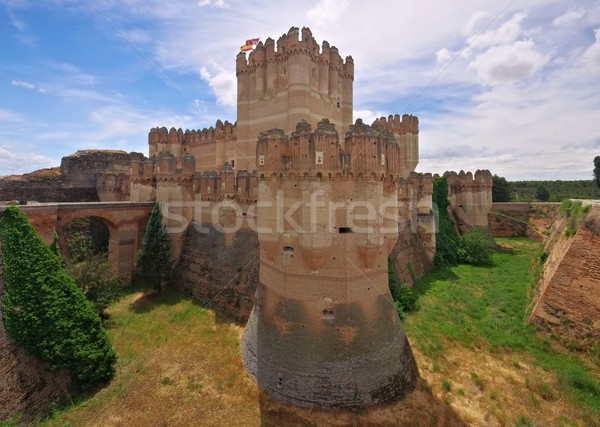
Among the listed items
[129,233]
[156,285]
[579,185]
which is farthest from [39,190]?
[579,185]

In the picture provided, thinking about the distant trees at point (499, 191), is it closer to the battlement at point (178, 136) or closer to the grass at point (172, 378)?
the battlement at point (178, 136)

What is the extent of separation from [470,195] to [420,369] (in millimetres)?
27669

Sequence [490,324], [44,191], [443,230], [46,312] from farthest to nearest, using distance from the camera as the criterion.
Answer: [44,191] → [443,230] → [490,324] → [46,312]

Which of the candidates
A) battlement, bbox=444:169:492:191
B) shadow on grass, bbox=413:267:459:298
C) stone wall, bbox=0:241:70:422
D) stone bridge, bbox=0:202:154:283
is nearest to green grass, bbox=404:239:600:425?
shadow on grass, bbox=413:267:459:298

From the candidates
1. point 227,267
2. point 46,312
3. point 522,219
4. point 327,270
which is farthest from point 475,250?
point 46,312

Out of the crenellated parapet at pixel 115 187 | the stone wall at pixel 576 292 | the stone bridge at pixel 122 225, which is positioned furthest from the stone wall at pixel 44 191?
the stone wall at pixel 576 292

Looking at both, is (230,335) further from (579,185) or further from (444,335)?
(579,185)

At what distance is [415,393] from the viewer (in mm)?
12031

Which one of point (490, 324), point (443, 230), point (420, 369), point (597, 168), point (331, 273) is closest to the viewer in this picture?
point (331, 273)

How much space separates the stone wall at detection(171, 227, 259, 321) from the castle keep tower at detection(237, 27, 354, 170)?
6291 millimetres

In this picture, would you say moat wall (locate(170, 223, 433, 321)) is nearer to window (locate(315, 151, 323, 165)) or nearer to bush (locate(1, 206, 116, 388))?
bush (locate(1, 206, 116, 388))

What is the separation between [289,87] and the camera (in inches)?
777

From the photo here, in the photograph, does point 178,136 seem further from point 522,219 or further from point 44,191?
point 522,219

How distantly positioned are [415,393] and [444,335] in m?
4.84
